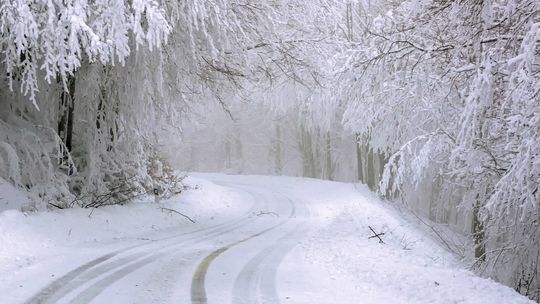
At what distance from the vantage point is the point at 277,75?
49.9 feet

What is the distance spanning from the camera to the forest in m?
6.71

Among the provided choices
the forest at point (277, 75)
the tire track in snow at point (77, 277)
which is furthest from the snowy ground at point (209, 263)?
the forest at point (277, 75)

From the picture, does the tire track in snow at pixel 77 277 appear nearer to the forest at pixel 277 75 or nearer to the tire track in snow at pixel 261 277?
the tire track in snow at pixel 261 277

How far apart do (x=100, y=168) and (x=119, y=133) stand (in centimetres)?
102

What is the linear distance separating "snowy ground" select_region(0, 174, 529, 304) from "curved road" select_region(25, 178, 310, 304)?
0.6 inches

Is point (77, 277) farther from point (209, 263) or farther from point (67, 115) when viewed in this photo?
point (67, 115)

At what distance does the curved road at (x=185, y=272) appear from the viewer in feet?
20.3

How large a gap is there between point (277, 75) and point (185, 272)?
344 inches

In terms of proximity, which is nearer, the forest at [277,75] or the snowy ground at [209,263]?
the snowy ground at [209,263]

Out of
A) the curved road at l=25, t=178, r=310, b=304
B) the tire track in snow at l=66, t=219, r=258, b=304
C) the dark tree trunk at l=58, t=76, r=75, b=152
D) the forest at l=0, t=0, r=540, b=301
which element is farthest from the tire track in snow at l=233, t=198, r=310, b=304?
the dark tree trunk at l=58, t=76, r=75, b=152

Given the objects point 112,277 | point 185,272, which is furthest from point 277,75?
point 112,277

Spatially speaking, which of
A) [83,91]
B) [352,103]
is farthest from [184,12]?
[352,103]

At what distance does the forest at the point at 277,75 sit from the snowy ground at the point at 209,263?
1.14 meters

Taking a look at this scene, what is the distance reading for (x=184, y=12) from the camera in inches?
414
